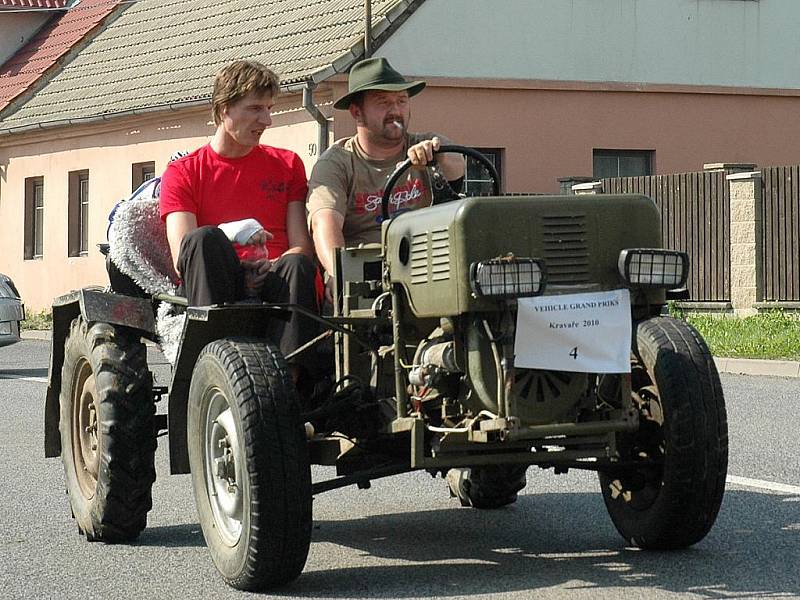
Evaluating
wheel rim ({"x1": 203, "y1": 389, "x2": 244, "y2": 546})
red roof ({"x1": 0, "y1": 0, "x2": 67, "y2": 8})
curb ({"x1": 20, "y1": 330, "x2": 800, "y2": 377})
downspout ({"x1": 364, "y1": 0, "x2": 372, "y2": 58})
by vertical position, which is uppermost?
red roof ({"x1": 0, "y1": 0, "x2": 67, "y2": 8})

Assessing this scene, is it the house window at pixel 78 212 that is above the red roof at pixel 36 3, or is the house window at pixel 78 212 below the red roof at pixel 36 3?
below

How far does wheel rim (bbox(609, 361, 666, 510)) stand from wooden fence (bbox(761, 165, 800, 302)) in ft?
50.4

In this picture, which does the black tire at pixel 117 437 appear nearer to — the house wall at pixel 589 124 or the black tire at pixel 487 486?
the black tire at pixel 487 486

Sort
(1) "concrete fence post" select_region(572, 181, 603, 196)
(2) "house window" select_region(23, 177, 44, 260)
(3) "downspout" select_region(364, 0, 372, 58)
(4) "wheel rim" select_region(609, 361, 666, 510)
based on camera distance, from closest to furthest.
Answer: (4) "wheel rim" select_region(609, 361, 666, 510) < (1) "concrete fence post" select_region(572, 181, 603, 196) < (3) "downspout" select_region(364, 0, 372, 58) < (2) "house window" select_region(23, 177, 44, 260)

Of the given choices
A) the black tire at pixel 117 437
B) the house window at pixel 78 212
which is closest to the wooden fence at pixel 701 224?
the house window at pixel 78 212

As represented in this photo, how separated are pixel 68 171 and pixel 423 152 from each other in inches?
1087

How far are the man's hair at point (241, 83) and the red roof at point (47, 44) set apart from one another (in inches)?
1121

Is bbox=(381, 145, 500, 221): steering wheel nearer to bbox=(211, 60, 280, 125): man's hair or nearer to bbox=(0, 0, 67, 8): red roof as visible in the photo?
bbox=(211, 60, 280, 125): man's hair

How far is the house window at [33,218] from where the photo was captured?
34.5 m

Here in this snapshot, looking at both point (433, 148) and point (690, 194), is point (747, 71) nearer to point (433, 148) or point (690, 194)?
point (690, 194)

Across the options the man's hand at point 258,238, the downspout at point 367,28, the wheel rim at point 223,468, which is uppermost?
the downspout at point 367,28

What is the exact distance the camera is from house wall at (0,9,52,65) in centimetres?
3747

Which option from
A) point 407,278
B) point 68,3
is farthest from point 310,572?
point 68,3

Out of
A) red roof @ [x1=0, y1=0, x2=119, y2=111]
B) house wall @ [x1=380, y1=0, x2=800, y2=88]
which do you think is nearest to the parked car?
house wall @ [x1=380, y1=0, x2=800, y2=88]
